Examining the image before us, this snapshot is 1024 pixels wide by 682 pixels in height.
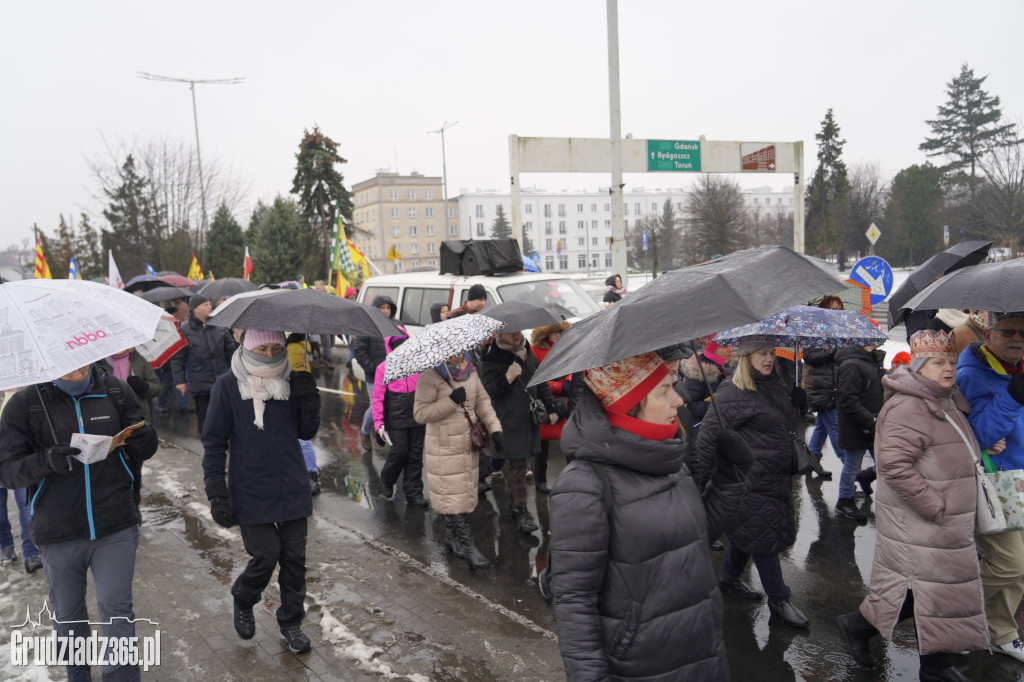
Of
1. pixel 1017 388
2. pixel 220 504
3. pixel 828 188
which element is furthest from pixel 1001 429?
pixel 828 188

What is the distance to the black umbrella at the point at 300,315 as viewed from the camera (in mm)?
3904

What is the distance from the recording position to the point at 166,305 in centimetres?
1157

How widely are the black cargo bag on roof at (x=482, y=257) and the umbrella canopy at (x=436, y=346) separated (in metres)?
4.73

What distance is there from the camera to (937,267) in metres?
6.33

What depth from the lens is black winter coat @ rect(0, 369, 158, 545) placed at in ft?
11.9

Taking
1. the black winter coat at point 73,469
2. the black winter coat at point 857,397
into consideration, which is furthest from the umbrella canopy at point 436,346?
the black winter coat at point 857,397

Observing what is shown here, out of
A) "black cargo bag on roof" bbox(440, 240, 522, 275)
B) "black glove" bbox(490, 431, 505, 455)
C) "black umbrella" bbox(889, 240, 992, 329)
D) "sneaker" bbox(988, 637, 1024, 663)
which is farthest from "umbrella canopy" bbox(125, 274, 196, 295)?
"sneaker" bbox(988, 637, 1024, 663)

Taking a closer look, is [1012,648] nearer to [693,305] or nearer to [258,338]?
[693,305]

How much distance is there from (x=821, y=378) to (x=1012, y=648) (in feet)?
9.89

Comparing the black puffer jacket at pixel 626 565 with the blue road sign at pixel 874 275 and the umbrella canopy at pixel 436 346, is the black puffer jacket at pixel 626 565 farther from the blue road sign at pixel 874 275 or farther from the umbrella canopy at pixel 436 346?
the blue road sign at pixel 874 275

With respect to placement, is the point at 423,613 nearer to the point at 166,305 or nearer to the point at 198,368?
the point at 198,368

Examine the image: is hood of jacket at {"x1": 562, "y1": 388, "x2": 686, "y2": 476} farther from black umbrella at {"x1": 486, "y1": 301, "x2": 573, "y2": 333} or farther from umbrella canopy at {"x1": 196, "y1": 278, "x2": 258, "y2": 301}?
umbrella canopy at {"x1": 196, "y1": 278, "x2": 258, "y2": 301}

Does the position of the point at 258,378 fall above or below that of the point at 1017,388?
above

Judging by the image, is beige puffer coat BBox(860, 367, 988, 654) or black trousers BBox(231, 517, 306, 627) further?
black trousers BBox(231, 517, 306, 627)
